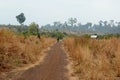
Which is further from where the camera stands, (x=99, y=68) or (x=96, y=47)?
(x=96, y=47)

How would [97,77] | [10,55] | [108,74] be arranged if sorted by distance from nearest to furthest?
[97,77], [108,74], [10,55]

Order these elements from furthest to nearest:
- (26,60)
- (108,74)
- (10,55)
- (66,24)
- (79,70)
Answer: (66,24) < (26,60) < (10,55) < (79,70) < (108,74)

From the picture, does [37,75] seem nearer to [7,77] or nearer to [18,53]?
[7,77]

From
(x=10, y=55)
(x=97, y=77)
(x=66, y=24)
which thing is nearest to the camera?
(x=97, y=77)

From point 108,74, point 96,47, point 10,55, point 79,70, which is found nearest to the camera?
point 108,74

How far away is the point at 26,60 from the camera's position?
19.3 m

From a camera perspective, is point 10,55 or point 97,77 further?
point 10,55

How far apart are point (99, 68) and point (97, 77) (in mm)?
1548

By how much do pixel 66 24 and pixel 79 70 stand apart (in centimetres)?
17675

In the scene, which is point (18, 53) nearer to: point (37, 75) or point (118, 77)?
point (37, 75)

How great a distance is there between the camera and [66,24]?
7539 inches

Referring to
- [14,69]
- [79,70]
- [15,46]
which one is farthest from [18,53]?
[79,70]

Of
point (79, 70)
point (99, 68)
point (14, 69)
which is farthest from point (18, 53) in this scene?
point (99, 68)

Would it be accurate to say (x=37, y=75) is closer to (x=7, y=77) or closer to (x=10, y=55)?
(x=7, y=77)
